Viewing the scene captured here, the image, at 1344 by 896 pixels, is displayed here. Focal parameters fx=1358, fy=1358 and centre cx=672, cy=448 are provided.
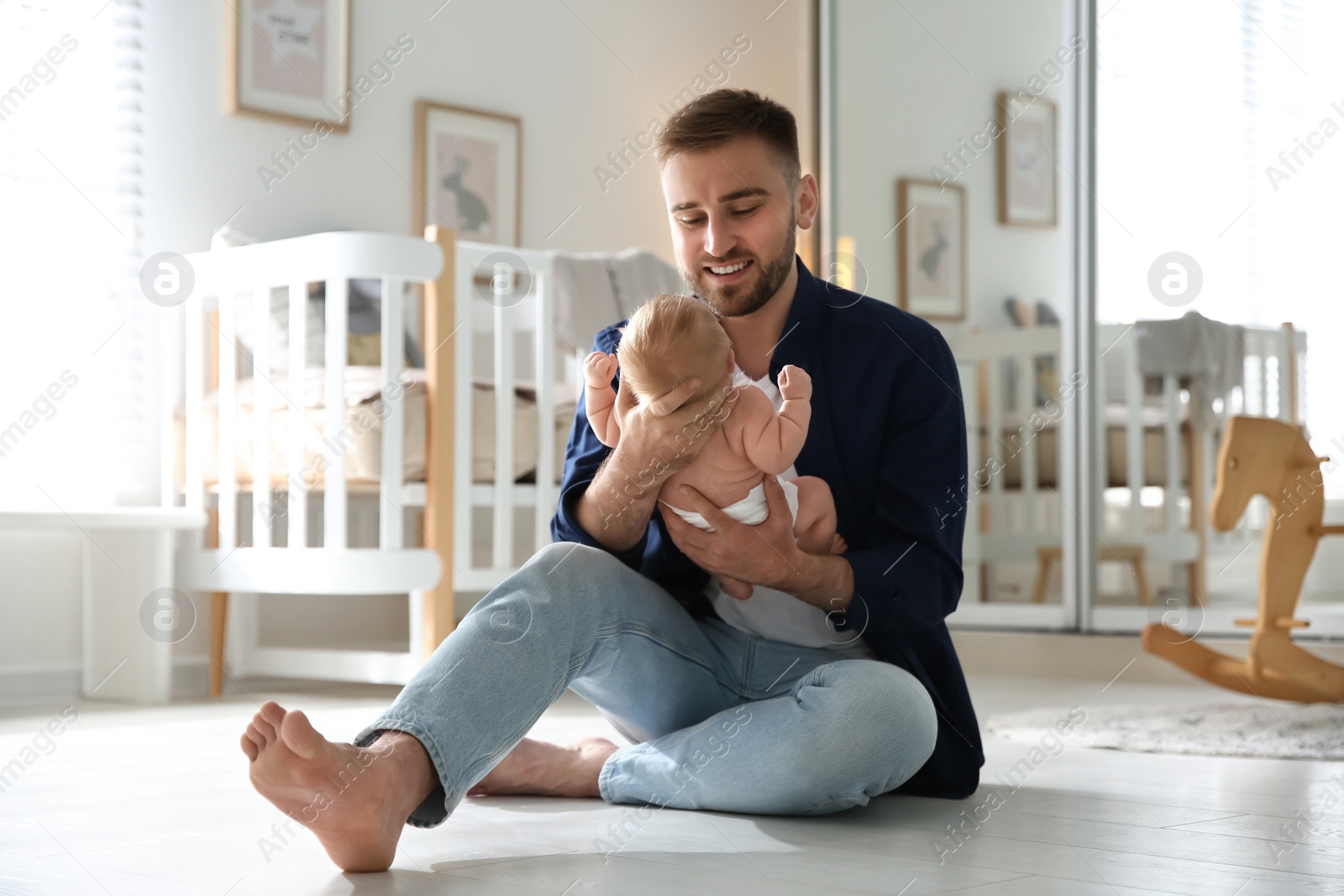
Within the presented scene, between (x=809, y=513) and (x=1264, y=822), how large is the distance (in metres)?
0.53

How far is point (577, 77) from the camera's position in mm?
3762

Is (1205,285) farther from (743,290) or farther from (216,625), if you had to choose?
(216,625)

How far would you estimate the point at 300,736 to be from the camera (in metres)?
0.96

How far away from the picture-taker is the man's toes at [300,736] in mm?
957

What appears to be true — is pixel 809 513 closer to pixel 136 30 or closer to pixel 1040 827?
pixel 1040 827

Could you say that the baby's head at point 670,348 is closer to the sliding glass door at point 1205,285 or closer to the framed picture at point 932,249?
the sliding glass door at point 1205,285

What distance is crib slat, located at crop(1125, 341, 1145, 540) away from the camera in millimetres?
2975

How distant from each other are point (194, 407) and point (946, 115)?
6.20 ft

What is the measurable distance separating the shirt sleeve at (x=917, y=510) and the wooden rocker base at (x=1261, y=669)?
1216 millimetres

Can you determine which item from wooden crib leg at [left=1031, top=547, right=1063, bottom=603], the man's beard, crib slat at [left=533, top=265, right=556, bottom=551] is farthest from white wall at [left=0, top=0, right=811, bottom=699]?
the man's beard

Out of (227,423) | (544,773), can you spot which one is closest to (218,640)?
(227,423)

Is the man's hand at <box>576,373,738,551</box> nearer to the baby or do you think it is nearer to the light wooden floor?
the baby

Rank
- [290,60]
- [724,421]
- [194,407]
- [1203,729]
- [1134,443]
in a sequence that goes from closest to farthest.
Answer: [724,421] < [1203,729] < [194,407] < [1134,443] < [290,60]

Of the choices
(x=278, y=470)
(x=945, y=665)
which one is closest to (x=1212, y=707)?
(x=945, y=665)
